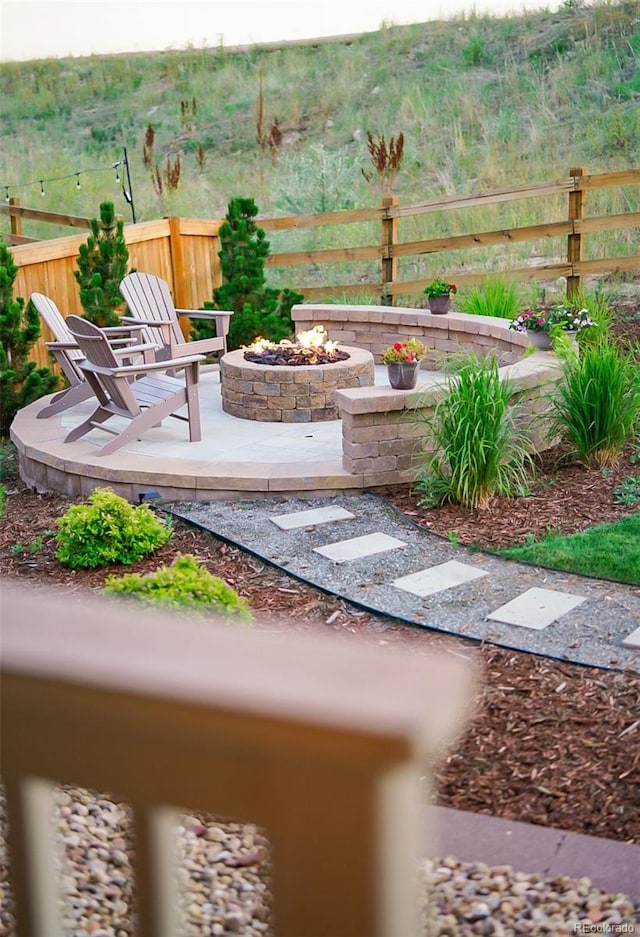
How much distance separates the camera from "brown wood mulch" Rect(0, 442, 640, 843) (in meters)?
3.11

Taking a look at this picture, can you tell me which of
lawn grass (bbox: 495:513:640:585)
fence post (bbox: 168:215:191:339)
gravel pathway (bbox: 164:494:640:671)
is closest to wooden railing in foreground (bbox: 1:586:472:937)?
gravel pathway (bbox: 164:494:640:671)

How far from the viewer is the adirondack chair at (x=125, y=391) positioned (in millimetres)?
6453

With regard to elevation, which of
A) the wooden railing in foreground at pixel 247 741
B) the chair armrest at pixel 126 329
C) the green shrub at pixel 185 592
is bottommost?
the green shrub at pixel 185 592

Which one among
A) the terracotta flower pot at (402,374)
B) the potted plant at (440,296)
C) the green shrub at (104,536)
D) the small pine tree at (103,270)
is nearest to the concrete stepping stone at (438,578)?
the green shrub at (104,536)

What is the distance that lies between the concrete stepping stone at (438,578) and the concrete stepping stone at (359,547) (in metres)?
0.33

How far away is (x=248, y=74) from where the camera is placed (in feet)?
74.3

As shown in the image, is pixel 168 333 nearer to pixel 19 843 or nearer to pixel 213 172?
pixel 19 843

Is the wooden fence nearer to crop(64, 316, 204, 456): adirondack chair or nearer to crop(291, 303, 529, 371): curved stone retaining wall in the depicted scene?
crop(291, 303, 529, 371): curved stone retaining wall

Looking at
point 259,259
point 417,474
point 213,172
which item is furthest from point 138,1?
point 417,474

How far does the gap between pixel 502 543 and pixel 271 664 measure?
463 cm

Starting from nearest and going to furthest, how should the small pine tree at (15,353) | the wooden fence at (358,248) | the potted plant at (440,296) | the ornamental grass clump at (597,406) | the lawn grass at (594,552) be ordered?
the lawn grass at (594,552) → the ornamental grass clump at (597,406) → the small pine tree at (15,353) → the potted plant at (440,296) → the wooden fence at (358,248)

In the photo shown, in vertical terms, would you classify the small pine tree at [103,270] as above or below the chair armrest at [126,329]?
above

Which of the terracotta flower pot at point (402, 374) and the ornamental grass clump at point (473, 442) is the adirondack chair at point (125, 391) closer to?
the terracotta flower pot at point (402, 374)

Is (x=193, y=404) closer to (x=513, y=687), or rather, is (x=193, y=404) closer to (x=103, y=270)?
(x=103, y=270)
